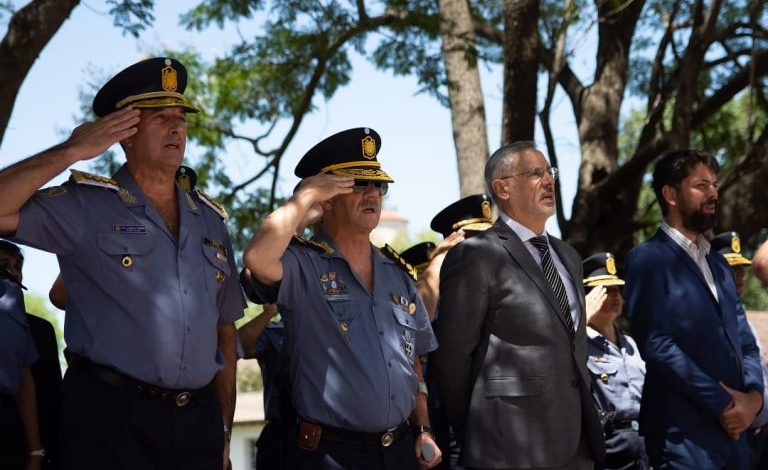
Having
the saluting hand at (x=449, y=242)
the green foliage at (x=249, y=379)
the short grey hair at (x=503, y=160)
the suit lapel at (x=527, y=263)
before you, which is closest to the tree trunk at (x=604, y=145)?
the saluting hand at (x=449, y=242)

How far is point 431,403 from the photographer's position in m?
5.87

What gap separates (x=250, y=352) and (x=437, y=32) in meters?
4.72

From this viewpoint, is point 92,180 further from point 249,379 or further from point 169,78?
point 249,379

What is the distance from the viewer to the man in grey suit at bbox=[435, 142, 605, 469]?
4.58 meters

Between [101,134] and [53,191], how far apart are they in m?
0.27

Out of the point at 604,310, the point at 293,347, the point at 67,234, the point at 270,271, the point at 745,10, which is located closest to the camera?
the point at 67,234

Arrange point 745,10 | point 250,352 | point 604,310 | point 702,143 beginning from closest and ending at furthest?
point 250,352, point 604,310, point 745,10, point 702,143

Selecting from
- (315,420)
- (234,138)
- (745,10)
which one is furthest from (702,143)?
(315,420)

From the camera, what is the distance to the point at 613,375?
650 centimetres

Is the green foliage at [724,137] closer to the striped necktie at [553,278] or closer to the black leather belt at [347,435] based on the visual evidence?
the striped necktie at [553,278]

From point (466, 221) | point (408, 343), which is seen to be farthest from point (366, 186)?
Answer: point (466, 221)

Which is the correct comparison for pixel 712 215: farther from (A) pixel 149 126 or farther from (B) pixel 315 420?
(A) pixel 149 126

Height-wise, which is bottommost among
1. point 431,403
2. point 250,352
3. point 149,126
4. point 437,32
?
point 431,403

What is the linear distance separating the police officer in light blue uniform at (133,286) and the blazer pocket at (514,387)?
3.73 ft
